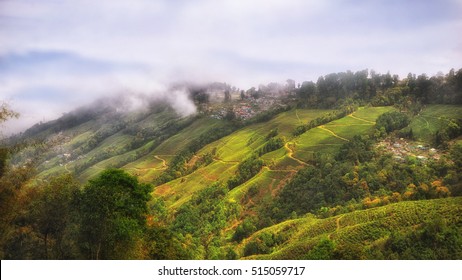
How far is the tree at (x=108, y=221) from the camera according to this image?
7.91 meters

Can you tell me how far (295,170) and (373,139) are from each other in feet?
11.5

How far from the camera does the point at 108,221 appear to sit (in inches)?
312

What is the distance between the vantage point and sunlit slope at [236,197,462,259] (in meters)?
10.5

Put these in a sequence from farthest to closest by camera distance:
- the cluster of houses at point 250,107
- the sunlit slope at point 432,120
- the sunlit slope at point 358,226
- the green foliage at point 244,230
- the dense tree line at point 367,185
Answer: the cluster of houses at point 250,107 < the sunlit slope at point 432,120 < the green foliage at point 244,230 < the dense tree line at point 367,185 < the sunlit slope at point 358,226

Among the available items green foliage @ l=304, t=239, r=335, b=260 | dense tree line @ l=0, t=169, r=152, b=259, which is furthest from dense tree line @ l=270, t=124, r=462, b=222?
dense tree line @ l=0, t=169, r=152, b=259

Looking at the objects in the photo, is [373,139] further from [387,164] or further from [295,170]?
[295,170]

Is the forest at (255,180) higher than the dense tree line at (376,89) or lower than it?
lower

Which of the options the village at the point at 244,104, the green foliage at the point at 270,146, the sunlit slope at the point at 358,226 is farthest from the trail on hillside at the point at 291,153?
the sunlit slope at the point at 358,226

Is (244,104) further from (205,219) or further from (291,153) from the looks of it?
(205,219)

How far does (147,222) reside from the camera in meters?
9.57

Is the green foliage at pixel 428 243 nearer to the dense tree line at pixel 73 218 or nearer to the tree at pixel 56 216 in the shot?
the dense tree line at pixel 73 218

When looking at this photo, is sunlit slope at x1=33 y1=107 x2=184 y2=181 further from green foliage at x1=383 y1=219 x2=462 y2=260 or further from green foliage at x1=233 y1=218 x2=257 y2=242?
green foliage at x1=383 y1=219 x2=462 y2=260

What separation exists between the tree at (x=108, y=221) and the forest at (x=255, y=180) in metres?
0.03

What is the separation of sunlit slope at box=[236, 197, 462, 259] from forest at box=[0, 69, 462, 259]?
41mm
